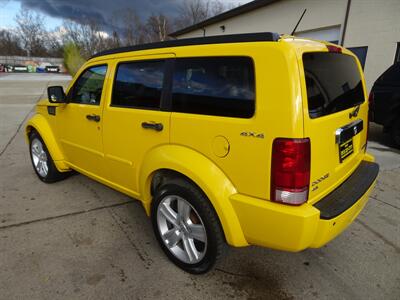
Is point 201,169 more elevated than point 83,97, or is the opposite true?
point 83,97

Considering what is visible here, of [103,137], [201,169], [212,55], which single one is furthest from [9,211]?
[212,55]

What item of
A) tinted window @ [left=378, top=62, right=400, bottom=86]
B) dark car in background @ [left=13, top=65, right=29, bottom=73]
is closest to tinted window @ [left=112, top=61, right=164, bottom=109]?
tinted window @ [left=378, top=62, right=400, bottom=86]

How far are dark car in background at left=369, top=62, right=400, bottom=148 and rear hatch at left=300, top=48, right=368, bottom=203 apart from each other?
13.0 feet

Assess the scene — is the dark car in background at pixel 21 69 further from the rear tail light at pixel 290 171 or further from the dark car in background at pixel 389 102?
the rear tail light at pixel 290 171

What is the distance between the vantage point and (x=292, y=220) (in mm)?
1722

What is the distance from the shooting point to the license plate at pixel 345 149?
2.12 m

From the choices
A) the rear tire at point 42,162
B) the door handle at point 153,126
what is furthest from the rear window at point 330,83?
the rear tire at point 42,162

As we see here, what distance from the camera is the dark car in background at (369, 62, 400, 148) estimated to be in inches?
228

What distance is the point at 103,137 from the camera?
2.89 metres

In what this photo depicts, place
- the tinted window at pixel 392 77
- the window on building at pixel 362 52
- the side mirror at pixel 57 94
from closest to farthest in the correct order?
the side mirror at pixel 57 94 → the tinted window at pixel 392 77 → the window on building at pixel 362 52

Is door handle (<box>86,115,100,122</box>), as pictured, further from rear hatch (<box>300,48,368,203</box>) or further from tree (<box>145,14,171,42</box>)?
tree (<box>145,14,171,42</box>)

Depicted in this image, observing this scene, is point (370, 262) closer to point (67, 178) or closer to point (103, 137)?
point (103, 137)

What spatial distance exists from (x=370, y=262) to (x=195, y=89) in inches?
84.4

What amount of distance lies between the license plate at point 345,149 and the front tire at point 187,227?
1.05 m
